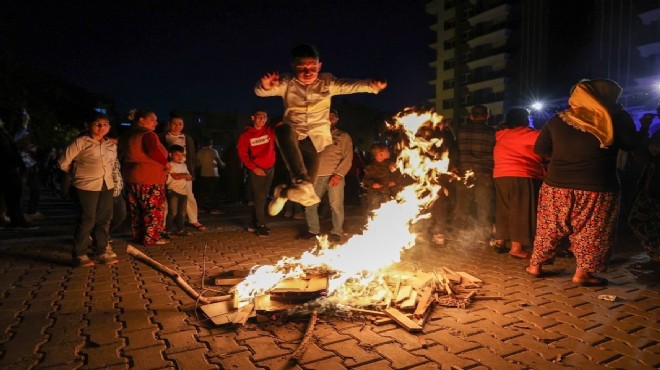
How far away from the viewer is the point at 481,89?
53.0 metres

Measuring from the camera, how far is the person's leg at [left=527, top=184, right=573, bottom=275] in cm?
504

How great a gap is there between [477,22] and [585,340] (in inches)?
2213

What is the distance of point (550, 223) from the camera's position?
517 centimetres

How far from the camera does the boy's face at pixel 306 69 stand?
16.9 feet

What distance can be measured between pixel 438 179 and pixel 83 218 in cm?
533

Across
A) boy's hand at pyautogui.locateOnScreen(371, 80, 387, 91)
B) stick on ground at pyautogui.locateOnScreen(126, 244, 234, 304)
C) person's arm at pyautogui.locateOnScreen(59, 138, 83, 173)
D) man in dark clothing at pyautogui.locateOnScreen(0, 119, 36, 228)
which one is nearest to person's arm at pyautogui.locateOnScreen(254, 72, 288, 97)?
boy's hand at pyautogui.locateOnScreen(371, 80, 387, 91)

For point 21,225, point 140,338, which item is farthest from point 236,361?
point 21,225

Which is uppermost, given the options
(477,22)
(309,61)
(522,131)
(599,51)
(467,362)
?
(477,22)

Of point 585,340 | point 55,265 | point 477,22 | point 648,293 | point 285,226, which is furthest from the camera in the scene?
point 477,22

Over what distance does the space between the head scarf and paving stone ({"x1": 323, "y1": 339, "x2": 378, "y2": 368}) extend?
361 cm

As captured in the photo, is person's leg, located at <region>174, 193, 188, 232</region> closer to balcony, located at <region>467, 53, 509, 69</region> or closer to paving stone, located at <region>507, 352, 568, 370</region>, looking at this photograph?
paving stone, located at <region>507, 352, 568, 370</region>

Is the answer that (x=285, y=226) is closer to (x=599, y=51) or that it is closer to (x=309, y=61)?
(x=309, y=61)

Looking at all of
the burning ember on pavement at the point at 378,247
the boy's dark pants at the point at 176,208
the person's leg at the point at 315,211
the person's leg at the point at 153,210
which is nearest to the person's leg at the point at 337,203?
the person's leg at the point at 315,211

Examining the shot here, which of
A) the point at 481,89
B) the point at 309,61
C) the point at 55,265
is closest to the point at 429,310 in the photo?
the point at 309,61
